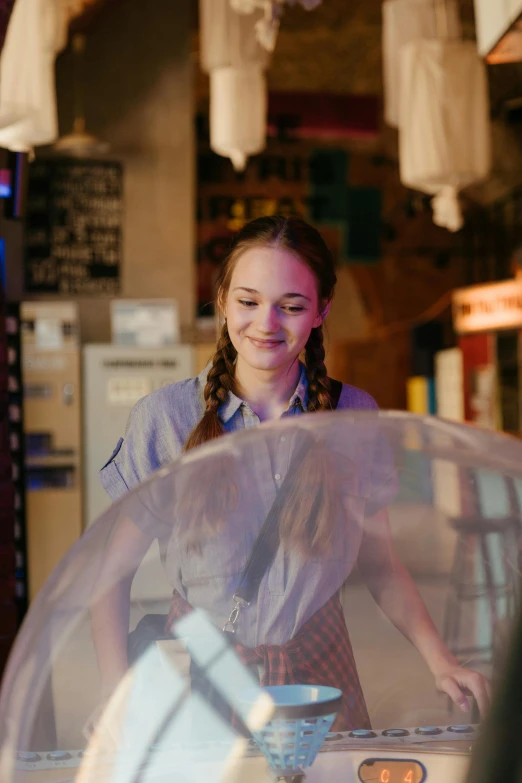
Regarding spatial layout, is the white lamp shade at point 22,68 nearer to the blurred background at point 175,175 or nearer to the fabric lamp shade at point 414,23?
the blurred background at point 175,175

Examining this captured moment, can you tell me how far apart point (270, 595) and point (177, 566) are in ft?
0.30

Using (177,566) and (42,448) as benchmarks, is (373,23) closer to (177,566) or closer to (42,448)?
(42,448)

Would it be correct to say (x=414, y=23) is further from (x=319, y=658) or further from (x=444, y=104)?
(x=319, y=658)

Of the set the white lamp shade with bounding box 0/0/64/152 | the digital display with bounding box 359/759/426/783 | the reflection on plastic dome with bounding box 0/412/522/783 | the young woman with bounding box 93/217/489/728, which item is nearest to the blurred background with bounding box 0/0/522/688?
the white lamp shade with bounding box 0/0/64/152

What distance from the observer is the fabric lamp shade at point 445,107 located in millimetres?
4773

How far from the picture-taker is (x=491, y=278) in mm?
12031

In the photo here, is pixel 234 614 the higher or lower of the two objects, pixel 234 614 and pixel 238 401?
the lower

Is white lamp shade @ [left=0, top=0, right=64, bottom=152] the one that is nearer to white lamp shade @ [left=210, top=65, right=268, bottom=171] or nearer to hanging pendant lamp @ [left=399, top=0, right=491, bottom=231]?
white lamp shade @ [left=210, top=65, right=268, bottom=171]

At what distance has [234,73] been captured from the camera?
5.42m

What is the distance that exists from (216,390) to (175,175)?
18.2 ft

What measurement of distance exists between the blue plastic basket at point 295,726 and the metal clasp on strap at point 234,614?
62mm

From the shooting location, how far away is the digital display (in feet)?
2.87

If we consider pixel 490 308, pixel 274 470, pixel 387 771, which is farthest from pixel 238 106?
pixel 387 771

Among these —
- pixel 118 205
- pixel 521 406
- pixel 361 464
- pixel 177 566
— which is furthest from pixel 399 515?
pixel 521 406
